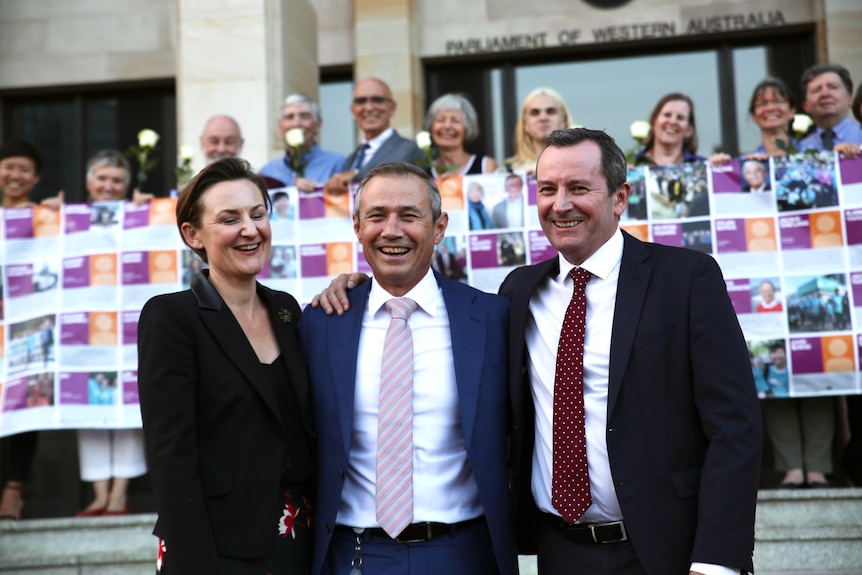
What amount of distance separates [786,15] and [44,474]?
888 centimetres

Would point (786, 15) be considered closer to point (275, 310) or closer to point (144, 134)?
point (144, 134)

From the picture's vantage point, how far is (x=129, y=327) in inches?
261

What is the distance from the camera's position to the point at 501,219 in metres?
6.48

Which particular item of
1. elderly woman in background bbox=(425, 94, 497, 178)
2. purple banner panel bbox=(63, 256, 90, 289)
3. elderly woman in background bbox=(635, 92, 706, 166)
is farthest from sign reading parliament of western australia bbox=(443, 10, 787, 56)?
purple banner panel bbox=(63, 256, 90, 289)

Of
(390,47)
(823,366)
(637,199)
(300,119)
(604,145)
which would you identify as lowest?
(823,366)

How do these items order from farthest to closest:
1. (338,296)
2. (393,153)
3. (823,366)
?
1. (393,153)
2. (823,366)
3. (338,296)

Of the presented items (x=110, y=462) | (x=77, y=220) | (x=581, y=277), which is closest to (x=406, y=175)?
(x=581, y=277)

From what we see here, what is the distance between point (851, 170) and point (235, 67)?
5.34 meters

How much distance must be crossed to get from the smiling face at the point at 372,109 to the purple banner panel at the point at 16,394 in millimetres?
2921

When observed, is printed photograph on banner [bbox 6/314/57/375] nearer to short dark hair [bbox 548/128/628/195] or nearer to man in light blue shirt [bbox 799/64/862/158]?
short dark hair [bbox 548/128/628/195]

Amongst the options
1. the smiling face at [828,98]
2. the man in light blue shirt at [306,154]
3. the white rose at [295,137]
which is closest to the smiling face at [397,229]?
the white rose at [295,137]

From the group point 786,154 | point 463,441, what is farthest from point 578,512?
point 786,154

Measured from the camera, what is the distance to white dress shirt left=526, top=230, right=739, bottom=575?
11.3ft

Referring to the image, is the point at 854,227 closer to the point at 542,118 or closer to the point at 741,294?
the point at 741,294
